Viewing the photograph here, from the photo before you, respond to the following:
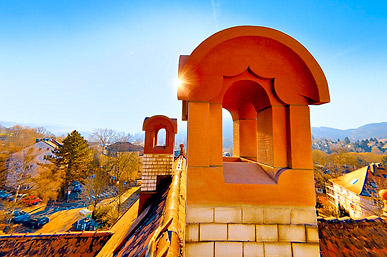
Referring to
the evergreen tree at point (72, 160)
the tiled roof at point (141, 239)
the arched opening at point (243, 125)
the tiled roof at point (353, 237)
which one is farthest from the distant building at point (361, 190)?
the evergreen tree at point (72, 160)

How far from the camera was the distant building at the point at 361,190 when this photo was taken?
15602mm

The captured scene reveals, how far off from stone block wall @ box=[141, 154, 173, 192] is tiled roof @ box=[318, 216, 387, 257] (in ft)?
18.1

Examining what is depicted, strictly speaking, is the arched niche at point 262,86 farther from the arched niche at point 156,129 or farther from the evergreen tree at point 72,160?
the evergreen tree at point 72,160

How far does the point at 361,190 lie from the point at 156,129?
80.1 feet

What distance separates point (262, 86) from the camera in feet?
6.89

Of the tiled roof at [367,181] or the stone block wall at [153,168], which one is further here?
the tiled roof at [367,181]

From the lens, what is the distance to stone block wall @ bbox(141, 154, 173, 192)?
6357mm

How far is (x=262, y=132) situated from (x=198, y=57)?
1.50 meters

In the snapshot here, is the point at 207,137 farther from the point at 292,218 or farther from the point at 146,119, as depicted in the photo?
the point at 146,119

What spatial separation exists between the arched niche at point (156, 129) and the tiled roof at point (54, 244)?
134 inches

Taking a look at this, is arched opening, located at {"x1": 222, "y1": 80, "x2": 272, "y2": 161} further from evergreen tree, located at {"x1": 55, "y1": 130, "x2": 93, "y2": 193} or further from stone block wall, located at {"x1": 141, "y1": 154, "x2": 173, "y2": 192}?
evergreen tree, located at {"x1": 55, "y1": 130, "x2": 93, "y2": 193}

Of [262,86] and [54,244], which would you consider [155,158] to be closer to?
[54,244]

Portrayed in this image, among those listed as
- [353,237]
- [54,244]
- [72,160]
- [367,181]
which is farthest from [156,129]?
[367,181]

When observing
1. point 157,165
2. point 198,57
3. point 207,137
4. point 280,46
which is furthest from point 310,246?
point 157,165
